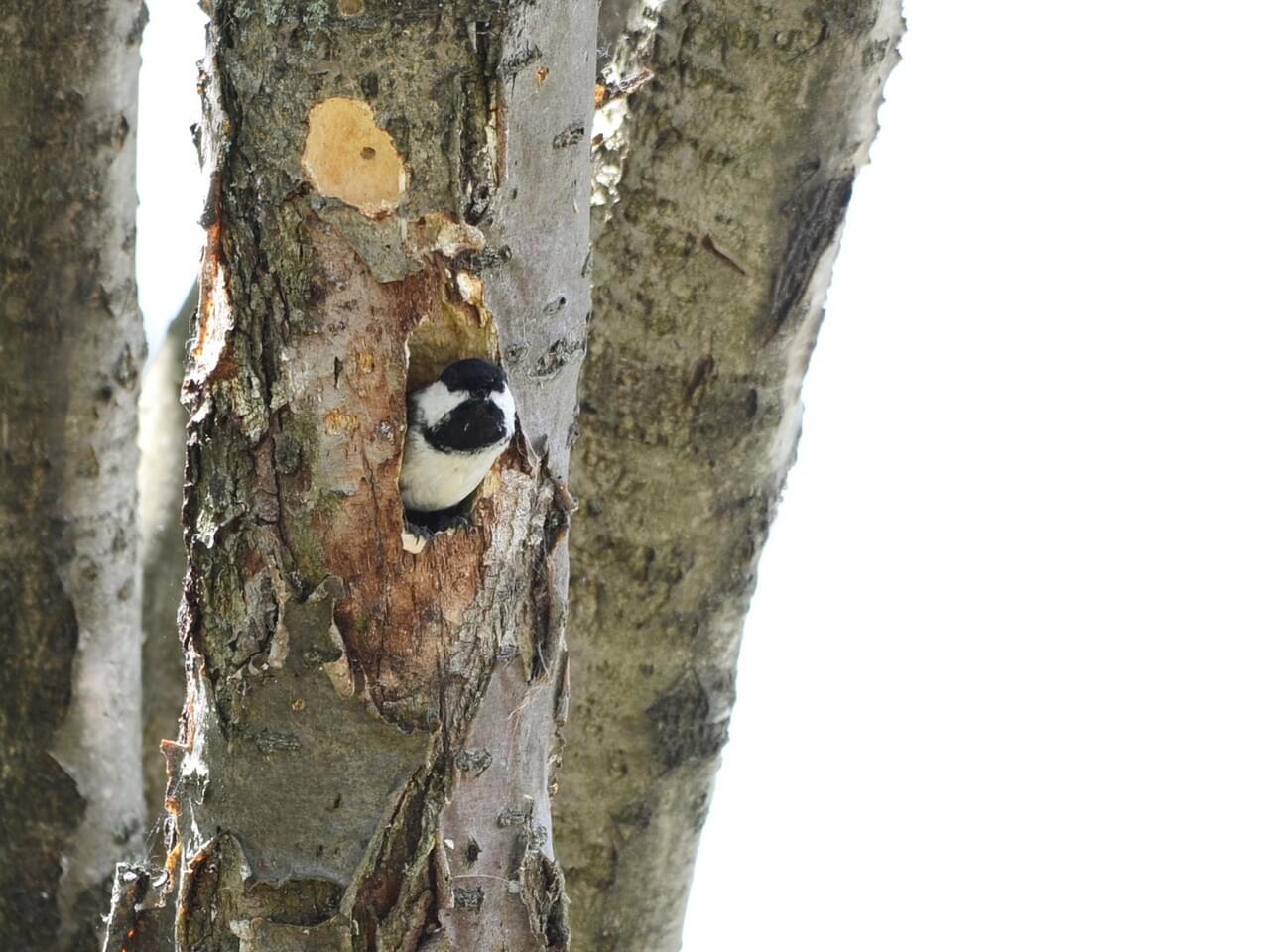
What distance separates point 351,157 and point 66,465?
1.39 metres

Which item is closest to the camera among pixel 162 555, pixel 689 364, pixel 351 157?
pixel 351 157

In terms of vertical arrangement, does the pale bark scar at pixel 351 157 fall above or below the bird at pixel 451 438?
above

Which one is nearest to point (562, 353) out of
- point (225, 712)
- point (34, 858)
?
point (225, 712)

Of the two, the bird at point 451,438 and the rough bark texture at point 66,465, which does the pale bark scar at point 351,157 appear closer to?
the bird at point 451,438

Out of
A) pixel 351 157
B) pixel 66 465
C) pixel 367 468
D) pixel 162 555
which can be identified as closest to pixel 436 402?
pixel 367 468

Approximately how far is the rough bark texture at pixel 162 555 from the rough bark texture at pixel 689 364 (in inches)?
49.0

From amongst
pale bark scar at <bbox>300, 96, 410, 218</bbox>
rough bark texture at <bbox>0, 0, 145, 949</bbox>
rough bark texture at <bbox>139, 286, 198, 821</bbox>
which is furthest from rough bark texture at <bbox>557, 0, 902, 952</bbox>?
rough bark texture at <bbox>139, 286, 198, 821</bbox>

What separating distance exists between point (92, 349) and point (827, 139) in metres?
1.29

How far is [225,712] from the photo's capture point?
54.6 inches

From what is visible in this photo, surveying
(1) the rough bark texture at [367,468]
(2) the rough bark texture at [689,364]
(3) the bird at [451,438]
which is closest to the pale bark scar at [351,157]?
(1) the rough bark texture at [367,468]

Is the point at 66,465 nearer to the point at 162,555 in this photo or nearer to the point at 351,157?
the point at 162,555

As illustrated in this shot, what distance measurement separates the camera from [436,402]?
1.48 m

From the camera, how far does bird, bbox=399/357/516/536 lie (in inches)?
55.8

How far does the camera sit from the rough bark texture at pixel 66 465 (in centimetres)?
226
